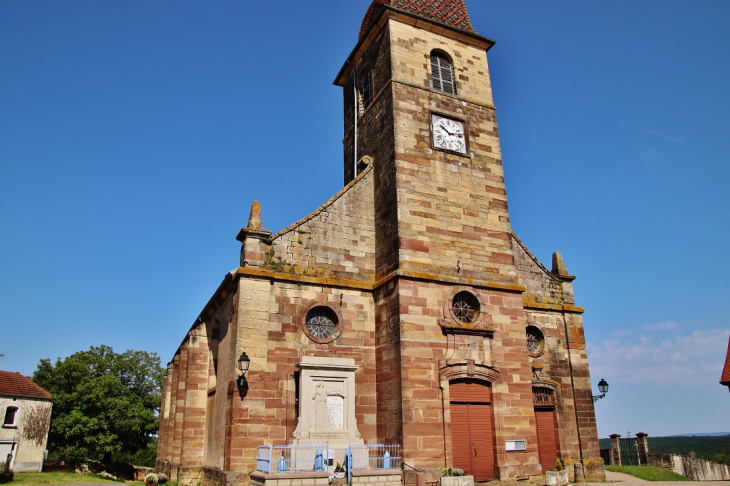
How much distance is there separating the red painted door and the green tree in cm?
2861

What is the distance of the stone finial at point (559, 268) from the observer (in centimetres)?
1909

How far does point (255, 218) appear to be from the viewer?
15.7 meters

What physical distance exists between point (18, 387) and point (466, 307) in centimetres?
3166

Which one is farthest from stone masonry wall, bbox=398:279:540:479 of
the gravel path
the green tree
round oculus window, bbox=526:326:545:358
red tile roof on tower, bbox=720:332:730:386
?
the green tree

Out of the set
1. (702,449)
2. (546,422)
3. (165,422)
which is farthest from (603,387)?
(702,449)

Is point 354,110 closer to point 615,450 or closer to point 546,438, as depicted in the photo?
point 546,438

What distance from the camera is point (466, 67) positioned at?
19172mm

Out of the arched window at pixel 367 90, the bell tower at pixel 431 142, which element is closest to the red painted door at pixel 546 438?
the bell tower at pixel 431 142

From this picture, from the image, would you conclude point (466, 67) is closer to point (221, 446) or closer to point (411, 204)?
point (411, 204)

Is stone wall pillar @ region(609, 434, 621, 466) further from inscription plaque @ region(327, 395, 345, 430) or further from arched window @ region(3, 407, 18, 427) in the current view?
arched window @ region(3, 407, 18, 427)

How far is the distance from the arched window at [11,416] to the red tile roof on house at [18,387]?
2.89 feet

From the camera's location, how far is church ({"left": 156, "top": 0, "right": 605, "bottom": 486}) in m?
14.0

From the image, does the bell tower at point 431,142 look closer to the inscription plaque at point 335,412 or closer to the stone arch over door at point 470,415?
the stone arch over door at point 470,415

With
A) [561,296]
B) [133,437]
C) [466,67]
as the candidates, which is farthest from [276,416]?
[133,437]
